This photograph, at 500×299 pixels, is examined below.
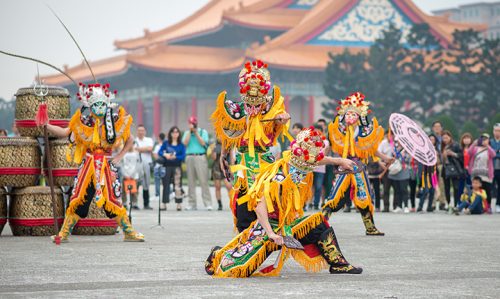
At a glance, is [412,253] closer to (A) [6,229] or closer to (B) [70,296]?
(B) [70,296]

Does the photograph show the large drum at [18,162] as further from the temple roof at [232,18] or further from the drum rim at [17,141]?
the temple roof at [232,18]

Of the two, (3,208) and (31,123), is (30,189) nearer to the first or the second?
(3,208)

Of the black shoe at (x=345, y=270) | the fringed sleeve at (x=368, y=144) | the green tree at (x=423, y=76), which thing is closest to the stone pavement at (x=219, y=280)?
the black shoe at (x=345, y=270)

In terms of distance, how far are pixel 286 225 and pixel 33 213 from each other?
16.9 feet

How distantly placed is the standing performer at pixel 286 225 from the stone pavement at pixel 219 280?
14 centimetres

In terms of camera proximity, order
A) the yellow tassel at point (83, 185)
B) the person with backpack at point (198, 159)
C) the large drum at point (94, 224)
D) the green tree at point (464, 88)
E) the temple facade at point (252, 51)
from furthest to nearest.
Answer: the temple facade at point (252, 51) < the green tree at point (464, 88) < the person with backpack at point (198, 159) < the large drum at point (94, 224) < the yellow tassel at point (83, 185)

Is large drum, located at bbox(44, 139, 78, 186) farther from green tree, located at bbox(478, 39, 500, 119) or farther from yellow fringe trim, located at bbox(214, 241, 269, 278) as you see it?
green tree, located at bbox(478, 39, 500, 119)

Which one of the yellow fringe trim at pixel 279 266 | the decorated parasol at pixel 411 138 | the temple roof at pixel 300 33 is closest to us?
the yellow fringe trim at pixel 279 266

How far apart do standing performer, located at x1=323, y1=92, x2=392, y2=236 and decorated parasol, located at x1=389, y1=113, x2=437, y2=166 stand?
1.37 metres

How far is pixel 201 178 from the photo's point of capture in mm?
19094

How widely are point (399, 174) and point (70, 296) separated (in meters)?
12.1

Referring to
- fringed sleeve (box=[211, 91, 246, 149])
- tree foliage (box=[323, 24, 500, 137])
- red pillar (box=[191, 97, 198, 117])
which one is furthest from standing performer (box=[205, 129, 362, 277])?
red pillar (box=[191, 97, 198, 117])

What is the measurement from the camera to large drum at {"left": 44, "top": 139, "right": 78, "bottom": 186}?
1283cm

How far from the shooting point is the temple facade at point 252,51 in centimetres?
4591
